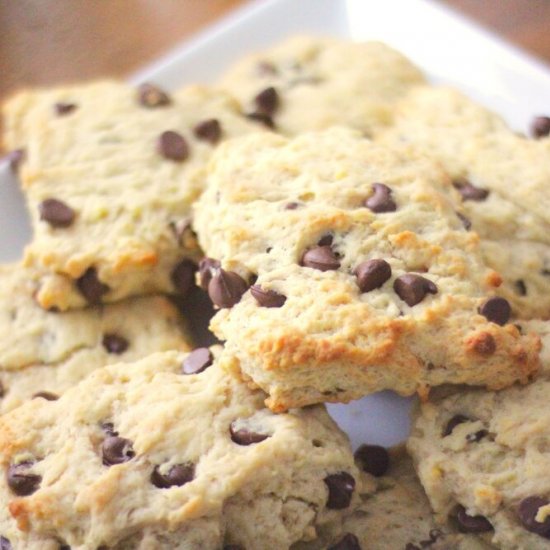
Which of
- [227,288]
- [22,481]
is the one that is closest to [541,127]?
[227,288]

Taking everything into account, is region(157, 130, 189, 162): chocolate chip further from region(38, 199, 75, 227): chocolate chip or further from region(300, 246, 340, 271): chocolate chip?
region(300, 246, 340, 271): chocolate chip

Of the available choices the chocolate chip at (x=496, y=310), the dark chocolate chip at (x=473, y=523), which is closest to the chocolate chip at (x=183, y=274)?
the chocolate chip at (x=496, y=310)

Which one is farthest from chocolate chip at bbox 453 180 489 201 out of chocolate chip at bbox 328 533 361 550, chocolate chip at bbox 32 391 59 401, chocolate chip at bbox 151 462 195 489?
chocolate chip at bbox 32 391 59 401

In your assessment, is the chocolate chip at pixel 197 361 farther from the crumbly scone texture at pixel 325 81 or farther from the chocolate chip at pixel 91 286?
the crumbly scone texture at pixel 325 81

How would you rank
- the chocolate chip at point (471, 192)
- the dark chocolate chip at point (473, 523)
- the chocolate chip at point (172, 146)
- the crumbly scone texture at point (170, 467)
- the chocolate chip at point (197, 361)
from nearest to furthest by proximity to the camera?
the crumbly scone texture at point (170, 467) → the dark chocolate chip at point (473, 523) → the chocolate chip at point (197, 361) → the chocolate chip at point (471, 192) → the chocolate chip at point (172, 146)

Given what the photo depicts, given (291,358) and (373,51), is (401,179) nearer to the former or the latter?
(291,358)
